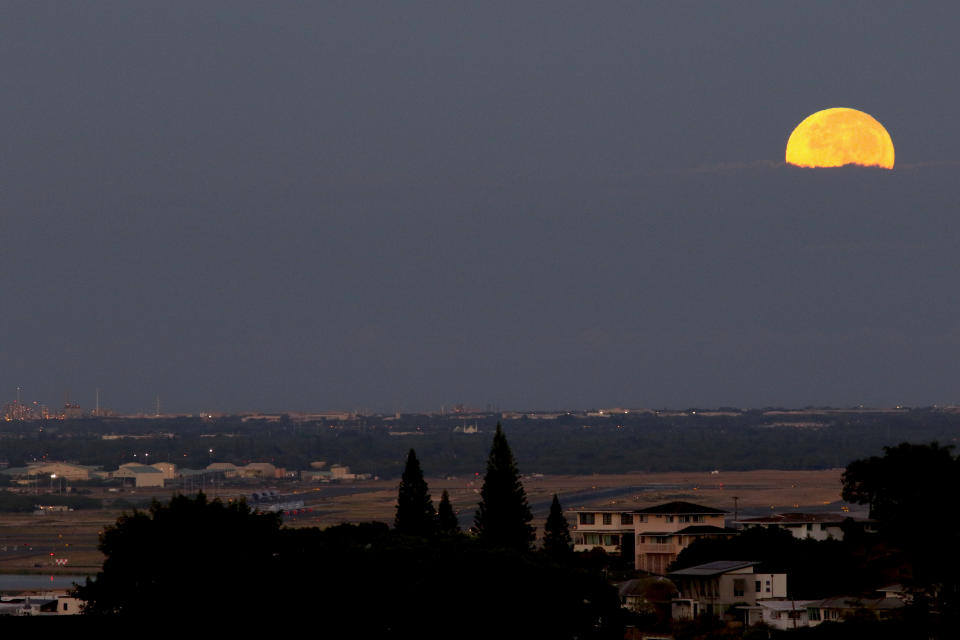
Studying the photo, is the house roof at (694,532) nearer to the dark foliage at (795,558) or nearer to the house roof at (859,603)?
the dark foliage at (795,558)

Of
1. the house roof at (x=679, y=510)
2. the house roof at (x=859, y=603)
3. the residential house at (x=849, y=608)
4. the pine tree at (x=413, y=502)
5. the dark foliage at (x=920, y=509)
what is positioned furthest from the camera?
the house roof at (x=679, y=510)

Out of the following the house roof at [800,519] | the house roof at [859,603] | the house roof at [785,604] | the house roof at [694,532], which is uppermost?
the house roof at [800,519]

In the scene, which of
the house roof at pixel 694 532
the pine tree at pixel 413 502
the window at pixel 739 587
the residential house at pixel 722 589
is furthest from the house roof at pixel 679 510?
the window at pixel 739 587

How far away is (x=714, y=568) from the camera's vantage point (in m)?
84.9

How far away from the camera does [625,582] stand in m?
85.2

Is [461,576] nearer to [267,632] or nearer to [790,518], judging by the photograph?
[267,632]

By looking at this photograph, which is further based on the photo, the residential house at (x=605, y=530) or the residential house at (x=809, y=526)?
the residential house at (x=605, y=530)

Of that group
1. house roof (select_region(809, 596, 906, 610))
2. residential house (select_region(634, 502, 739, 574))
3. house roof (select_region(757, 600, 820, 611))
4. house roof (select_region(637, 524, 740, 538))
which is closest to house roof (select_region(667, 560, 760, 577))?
house roof (select_region(757, 600, 820, 611))

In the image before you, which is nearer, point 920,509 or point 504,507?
point 920,509

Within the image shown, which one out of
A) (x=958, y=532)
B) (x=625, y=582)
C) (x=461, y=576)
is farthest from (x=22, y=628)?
(x=625, y=582)

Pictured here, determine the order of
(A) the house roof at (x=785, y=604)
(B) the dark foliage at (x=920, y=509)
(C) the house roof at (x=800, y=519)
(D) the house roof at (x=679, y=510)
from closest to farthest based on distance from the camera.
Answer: (B) the dark foliage at (x=920, y=509) → (A) the house roof at (x=785, y=604) → (D) the house roof at (x=679, y=510) → (C) the house roof at (x=800, y=519)

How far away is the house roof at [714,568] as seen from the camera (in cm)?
8312

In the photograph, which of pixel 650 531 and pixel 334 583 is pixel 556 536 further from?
pixel 334 583

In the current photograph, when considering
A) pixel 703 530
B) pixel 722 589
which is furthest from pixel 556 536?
pixel 722 589
